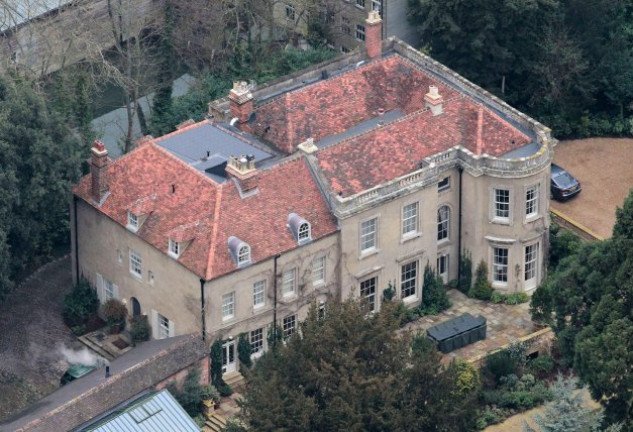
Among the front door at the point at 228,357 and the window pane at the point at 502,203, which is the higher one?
the window pane at the point at 502,203

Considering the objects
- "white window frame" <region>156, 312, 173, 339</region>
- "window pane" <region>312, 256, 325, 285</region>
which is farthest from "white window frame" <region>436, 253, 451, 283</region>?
"white window frame" <region>156, 312, 173, 339</region>

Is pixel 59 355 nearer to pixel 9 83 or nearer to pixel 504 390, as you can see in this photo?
pixel 9 83

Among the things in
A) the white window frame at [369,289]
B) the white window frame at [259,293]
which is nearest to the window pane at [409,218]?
the white window frame at [369,289]

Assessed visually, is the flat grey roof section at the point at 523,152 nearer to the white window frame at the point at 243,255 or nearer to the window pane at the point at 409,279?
the window pane at the point at 409,279

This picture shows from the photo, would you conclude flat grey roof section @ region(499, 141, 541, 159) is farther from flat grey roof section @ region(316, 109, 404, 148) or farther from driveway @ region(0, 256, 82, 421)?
driveway @ region(0, 256, 82, 421)

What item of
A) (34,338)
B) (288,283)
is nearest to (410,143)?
(288,283)

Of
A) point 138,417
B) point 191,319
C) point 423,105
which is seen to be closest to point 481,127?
point 423,105

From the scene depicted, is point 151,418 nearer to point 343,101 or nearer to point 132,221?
point 132,221
